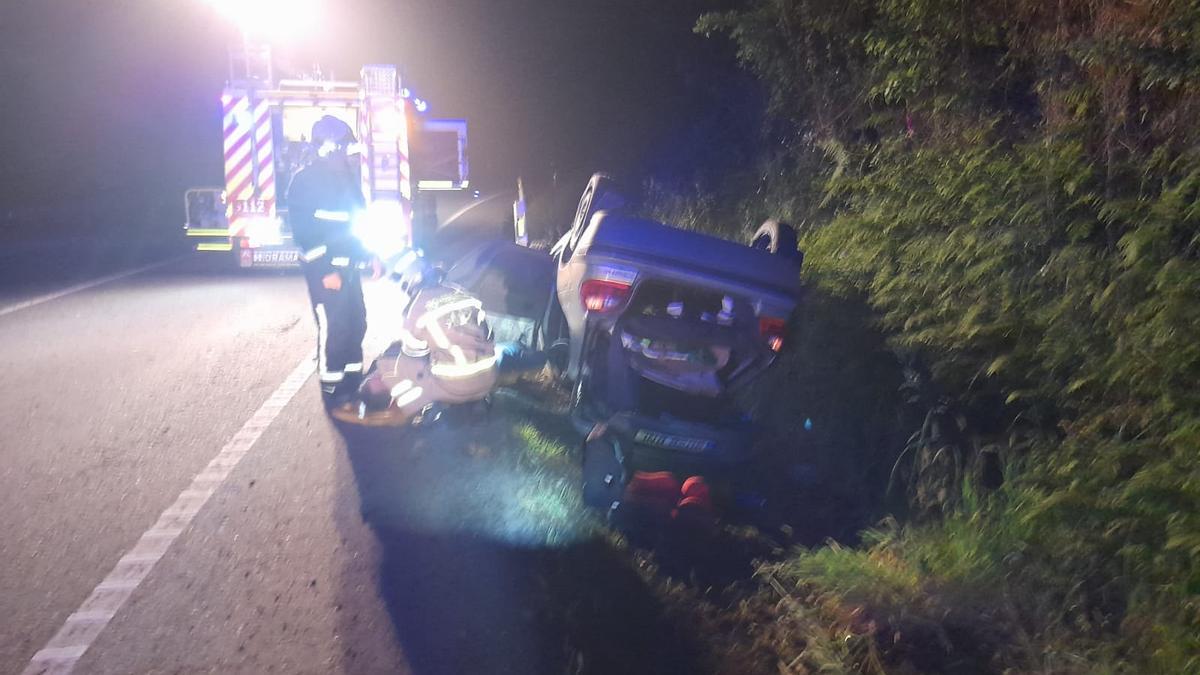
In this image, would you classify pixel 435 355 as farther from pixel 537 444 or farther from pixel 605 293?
pixel 605 293

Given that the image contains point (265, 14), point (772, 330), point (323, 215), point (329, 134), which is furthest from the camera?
point (265, 14)

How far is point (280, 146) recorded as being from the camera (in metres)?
16.5

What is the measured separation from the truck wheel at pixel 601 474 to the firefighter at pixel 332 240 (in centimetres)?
358

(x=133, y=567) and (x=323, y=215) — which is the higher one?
(x=323, y=215)

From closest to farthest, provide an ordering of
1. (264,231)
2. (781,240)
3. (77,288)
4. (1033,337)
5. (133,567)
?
(1033,337) → (133,567) → (781,240) → (77,288) → (264,231)

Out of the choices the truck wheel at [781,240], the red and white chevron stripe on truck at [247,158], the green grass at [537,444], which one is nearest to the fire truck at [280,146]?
the red and white chevron stripe on truck at [247,158]

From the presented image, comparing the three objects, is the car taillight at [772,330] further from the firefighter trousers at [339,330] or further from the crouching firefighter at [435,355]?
the firefighter trousers at [339,330]

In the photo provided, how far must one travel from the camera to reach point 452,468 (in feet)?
23.1

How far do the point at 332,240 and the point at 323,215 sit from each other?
215 millimetres

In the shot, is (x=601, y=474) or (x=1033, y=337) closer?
(x=1033, y=337)

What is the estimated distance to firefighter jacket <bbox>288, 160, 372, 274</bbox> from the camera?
30.0 feet

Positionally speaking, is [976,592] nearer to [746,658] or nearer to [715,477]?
[746,658]

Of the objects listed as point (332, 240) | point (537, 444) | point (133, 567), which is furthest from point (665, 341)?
point (332, 240)

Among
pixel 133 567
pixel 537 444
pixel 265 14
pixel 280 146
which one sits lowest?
pixel 133 567
